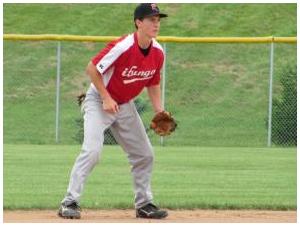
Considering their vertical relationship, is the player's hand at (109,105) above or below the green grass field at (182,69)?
below

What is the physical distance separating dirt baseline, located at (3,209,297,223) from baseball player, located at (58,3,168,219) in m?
0.17

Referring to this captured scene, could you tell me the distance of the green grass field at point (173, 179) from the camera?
8.78 m

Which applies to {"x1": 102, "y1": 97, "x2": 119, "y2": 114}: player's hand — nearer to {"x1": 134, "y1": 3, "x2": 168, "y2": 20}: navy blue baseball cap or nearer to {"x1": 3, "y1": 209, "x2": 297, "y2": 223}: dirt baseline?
{"x1": 134, "y1": 3, "x2": 168, "y2": 20}: navy blue baseball cap

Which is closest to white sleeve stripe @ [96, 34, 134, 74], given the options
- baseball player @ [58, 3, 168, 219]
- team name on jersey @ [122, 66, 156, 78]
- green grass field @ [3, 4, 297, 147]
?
baseball player @ [58, 3, 168, 219]

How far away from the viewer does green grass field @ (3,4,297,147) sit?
20672 millimetres

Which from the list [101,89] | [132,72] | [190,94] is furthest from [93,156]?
[190,94]

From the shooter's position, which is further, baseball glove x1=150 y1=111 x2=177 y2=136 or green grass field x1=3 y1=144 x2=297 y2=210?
green grass field x1=3 y1=144 x2=297 y2=210

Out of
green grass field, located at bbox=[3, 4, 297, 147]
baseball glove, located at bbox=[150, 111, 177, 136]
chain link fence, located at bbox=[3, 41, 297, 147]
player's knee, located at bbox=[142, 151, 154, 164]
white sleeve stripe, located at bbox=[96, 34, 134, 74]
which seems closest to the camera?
white sleeve stripe, located at bbox=[96, 34, 134, 74]

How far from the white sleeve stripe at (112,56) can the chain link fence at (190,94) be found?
11.0m

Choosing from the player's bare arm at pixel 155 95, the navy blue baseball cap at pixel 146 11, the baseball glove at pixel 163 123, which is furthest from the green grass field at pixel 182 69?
the navy blue baseball cap at pixel 146 11

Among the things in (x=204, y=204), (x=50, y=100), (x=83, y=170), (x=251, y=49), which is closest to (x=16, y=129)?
(x=50, y=100)

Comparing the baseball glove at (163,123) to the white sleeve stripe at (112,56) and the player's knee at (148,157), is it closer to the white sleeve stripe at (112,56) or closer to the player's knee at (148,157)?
the player's knee at (148,157)

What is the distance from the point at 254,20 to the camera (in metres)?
28.4

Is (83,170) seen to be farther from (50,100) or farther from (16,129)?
(50,100)
